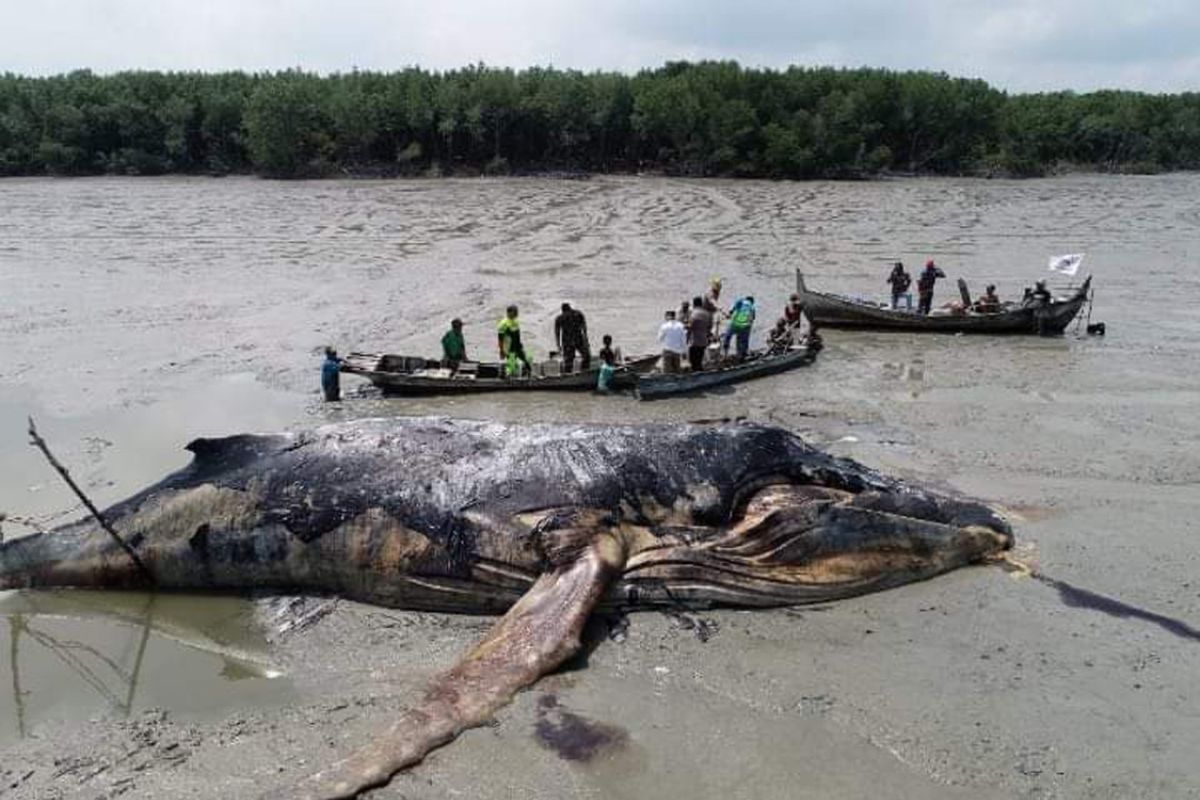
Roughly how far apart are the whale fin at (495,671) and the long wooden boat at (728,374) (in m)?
9.58

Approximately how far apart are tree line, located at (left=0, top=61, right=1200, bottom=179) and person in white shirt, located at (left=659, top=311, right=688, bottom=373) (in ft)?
171

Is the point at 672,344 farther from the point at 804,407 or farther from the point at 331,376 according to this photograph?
the point at 331,376

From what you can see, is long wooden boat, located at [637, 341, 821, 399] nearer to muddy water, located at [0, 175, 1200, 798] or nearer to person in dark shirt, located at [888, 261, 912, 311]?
muddy water, located at [0, 175, 1200, 798]

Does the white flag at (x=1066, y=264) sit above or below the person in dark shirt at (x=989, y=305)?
above

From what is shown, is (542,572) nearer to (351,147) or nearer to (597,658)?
(597,658)

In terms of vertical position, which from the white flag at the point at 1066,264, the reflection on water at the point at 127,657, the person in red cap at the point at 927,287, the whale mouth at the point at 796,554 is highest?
the white flag at the point at 1066,264

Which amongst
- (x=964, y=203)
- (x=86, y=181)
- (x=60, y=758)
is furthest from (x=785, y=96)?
(x=60, y=758)

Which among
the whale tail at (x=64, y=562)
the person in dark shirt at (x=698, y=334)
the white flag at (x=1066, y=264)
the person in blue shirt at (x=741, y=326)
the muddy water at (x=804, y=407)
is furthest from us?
the white flag at (x=1066, y=264)

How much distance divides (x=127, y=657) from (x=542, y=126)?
67.5 metres

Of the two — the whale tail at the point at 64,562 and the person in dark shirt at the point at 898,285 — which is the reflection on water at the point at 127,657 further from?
the person in dark shirt at the point at 898,285

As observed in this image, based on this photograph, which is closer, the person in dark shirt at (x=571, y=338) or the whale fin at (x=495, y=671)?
the whale fin at (x=495, y=671)

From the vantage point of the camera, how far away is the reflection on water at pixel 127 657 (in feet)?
27.8

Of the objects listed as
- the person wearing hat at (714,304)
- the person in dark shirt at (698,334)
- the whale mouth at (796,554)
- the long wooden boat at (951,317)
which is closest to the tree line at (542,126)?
the long wooden boat at (951,317)

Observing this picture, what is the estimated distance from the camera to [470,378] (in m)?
18.8
